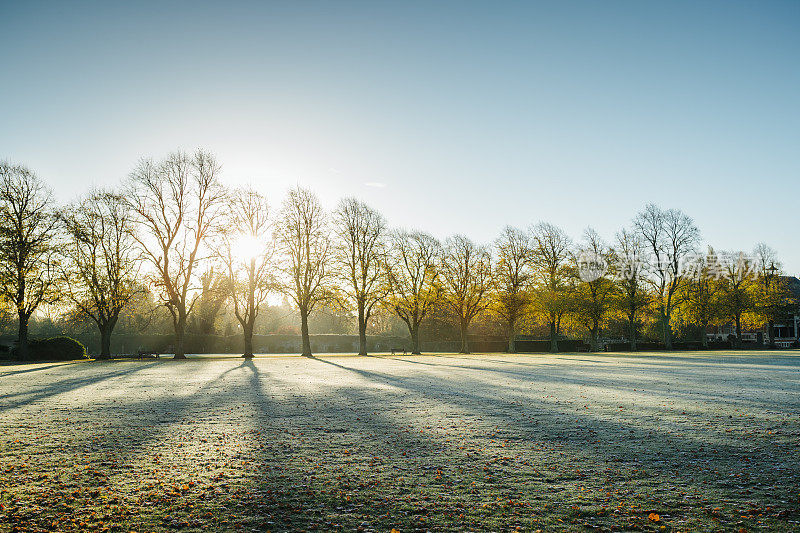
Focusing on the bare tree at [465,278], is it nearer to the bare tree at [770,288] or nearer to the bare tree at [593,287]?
the bare tree at [593,287]

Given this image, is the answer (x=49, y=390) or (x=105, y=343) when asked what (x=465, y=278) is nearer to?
(x=105, y=343)

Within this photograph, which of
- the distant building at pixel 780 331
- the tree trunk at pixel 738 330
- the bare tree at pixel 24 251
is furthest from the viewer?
the distant building at pixel 780 331

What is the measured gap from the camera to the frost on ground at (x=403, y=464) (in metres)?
5.40

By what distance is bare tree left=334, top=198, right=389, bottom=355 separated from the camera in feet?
173

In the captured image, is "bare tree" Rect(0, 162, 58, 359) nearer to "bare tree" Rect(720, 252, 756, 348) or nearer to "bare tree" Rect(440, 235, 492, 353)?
"bare tree" Rect(440, 235, 492, 353)

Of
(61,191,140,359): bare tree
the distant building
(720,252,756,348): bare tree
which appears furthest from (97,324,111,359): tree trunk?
the distant building

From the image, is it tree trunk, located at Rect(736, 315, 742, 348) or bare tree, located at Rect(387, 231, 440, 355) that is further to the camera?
tree trunk, located at Rect(736, 315, 742, 348)

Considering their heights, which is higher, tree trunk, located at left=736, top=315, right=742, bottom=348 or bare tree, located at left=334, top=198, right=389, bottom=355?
bare tree, located at left=334, top=198, right=389, bottom=355

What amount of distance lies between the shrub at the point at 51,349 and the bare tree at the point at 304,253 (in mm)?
17891

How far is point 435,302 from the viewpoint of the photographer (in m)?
57.8

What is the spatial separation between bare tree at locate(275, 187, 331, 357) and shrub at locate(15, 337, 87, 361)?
17.9 metres

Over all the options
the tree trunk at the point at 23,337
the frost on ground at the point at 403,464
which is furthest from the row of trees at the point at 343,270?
the frost on ground at the point at 403,464

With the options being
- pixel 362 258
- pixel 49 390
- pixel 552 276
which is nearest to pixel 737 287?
pixel 552 276

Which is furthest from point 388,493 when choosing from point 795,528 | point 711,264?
point 711,264
